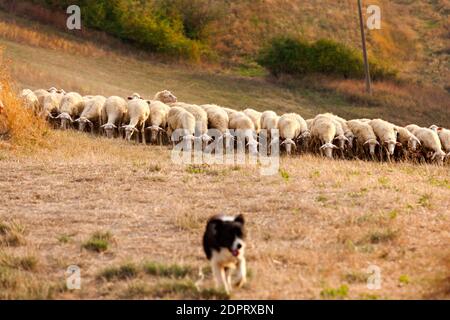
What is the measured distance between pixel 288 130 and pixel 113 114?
4.23m

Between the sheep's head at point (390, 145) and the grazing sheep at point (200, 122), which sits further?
the sheep's head at point (390, 145)

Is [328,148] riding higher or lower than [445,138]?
lower

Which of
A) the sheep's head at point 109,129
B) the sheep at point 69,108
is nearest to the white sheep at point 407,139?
the sheep's head at point 109,129

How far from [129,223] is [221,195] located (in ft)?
6.66

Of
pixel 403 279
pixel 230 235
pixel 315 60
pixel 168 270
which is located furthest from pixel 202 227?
pixel 315 60

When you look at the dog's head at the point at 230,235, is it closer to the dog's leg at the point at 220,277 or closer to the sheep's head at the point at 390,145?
the dog's leg at the point at 220,277

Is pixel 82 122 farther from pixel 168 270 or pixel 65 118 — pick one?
pixel 168 270

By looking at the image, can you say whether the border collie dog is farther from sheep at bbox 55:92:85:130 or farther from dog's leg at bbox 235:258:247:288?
sheep at bbox 55:92:85:130

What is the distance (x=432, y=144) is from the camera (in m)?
19.6

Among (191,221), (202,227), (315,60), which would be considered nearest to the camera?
(202,227)

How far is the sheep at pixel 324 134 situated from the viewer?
1867 centimetres

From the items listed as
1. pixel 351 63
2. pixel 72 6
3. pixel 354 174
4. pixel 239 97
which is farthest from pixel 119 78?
pixel 354 174
